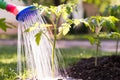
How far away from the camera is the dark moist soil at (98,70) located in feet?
16.5

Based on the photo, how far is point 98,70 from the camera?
521cm

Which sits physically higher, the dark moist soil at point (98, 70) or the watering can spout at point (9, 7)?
the watering can spout at point (9, 7)

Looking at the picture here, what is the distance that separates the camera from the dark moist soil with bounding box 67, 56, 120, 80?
198 inches

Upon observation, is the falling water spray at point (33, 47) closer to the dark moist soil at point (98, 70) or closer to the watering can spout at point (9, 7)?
the watering can spout at point (9, 7)

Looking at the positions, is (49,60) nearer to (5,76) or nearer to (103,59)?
(5,76)

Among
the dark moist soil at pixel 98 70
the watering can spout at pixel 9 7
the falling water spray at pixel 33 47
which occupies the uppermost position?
the watering can spout at pixel 9 7

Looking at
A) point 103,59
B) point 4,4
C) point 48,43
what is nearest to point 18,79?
point 48,43

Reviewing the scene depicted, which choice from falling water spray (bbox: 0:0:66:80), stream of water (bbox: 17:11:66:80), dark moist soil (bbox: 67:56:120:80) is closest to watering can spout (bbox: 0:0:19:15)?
falling water spray (bbox: 0:0:66:80)

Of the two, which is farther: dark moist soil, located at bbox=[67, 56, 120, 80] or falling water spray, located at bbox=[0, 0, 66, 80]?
dark moist soil, located at bbox=[67, 56, 120, 80]

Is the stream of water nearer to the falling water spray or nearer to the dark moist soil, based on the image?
the falling water spray

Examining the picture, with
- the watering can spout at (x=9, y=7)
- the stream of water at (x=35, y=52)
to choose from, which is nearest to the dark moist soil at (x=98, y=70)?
the stream of water at (x=35, y=52)

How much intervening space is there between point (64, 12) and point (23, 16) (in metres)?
0.60

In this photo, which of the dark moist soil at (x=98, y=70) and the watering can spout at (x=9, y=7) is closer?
the watering can spout at (x=9, y=7)

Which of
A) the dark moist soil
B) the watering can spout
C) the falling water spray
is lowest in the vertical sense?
the dark moist soil
